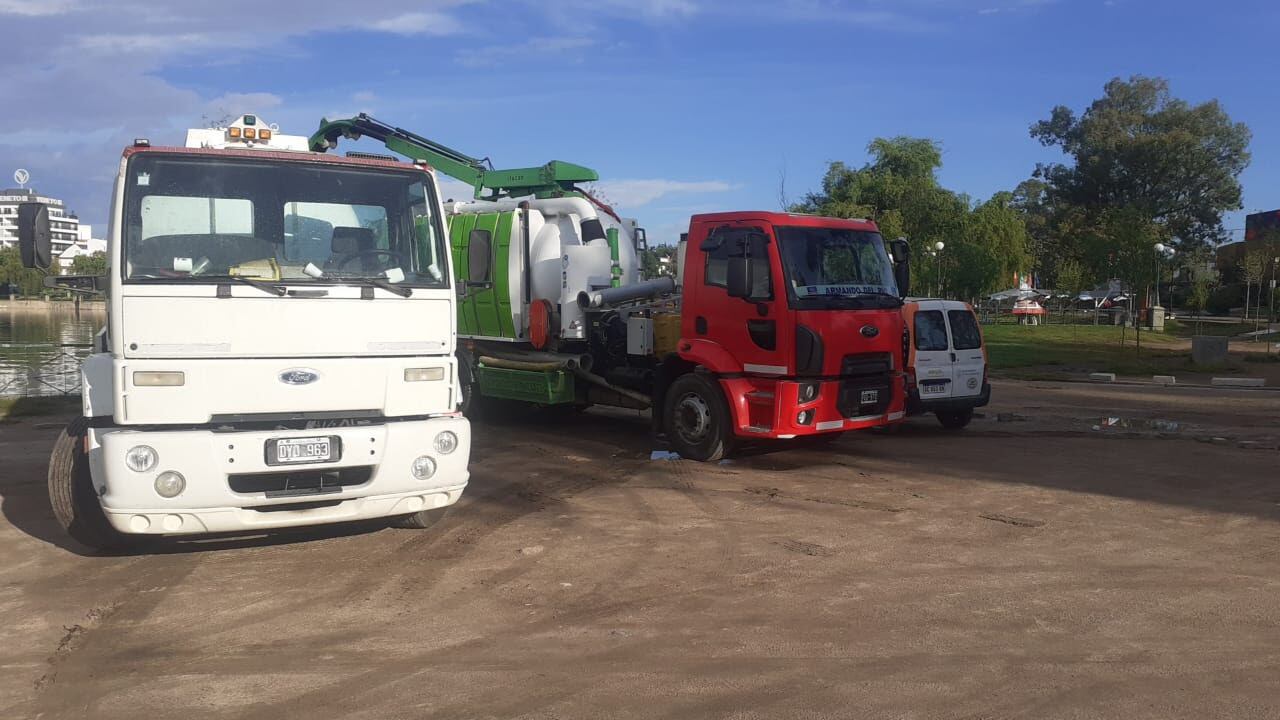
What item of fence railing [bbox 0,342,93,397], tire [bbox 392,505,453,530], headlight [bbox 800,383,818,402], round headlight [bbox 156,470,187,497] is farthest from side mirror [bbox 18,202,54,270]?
fence railing [bbox 0,342,93,397]

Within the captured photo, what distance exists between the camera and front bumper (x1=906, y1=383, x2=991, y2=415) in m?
13.2

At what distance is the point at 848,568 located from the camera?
6957 millimetres

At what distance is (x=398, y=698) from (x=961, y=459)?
27.1 feet

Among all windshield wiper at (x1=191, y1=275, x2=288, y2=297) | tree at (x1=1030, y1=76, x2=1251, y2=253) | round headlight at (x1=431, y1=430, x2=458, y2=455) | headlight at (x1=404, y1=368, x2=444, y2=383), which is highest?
tree at (x1=1030, y1=76, x2=1251, y2=253)

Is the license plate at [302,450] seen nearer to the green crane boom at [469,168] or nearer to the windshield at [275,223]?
the windshield at [275,223]

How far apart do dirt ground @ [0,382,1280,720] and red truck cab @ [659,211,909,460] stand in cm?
89

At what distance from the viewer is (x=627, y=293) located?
41.1 ft

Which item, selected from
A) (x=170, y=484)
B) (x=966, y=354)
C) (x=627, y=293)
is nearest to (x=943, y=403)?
(x=966, y=354)

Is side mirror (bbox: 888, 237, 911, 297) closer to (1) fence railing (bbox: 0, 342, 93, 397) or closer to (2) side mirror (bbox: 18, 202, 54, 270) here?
(2) side mirror (bbox: 18, 202, 54, 270)

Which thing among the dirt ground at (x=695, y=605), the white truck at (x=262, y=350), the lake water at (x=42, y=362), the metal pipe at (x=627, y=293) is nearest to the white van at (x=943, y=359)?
the dirt ground at (x=695, y=605)

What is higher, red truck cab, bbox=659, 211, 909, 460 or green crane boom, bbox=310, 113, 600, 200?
green crane boom, bbox=310, 113, 600, 200

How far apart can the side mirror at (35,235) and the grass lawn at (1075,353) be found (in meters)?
21.4

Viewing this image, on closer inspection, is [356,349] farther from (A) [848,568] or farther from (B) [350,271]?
(A) [848,568]

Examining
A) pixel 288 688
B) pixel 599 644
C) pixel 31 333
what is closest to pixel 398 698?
pixel 288 688
